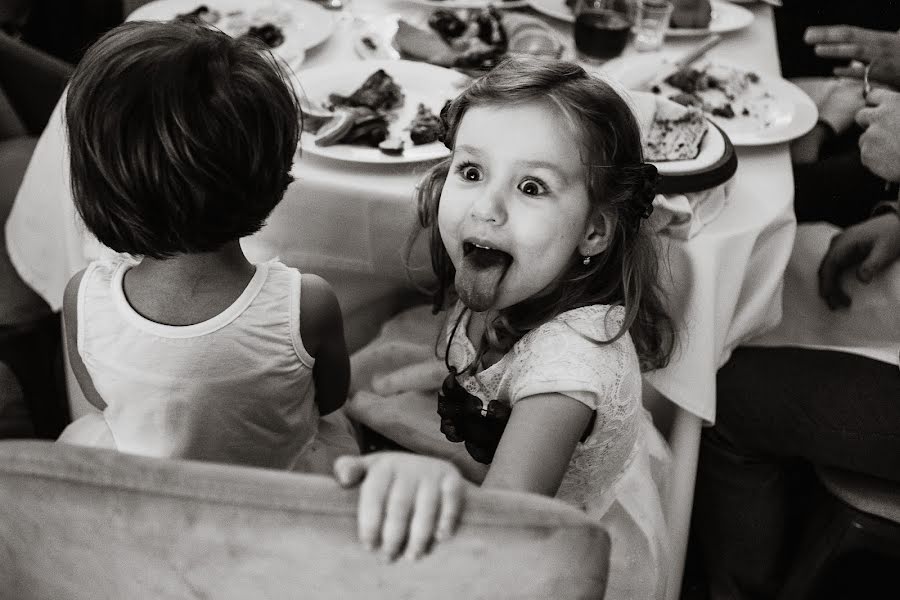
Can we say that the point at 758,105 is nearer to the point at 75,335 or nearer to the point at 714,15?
the point at 714,15

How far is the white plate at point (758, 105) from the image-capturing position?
137cm

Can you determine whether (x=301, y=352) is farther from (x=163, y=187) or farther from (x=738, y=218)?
(x=738, y=218)

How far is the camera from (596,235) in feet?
3.22

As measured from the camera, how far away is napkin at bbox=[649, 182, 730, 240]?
3.72ft

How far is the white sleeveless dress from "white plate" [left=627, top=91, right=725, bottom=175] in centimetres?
59

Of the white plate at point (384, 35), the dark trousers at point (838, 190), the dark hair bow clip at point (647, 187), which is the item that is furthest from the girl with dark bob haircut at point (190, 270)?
the dark trousers at point (838, 190)

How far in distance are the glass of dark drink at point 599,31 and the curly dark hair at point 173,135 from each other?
817mm

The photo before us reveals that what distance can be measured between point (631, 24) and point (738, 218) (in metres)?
0.57

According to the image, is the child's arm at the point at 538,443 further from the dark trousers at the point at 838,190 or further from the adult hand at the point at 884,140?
the dark trousers at the point at 838,190

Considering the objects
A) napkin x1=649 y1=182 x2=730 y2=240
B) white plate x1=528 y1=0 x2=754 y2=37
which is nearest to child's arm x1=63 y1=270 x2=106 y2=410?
napkin x1=649 y1=182 x2=730 y2=240

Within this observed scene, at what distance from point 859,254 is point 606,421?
2.74 ft

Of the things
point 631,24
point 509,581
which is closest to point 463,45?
point 631,24

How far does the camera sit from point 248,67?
876mm

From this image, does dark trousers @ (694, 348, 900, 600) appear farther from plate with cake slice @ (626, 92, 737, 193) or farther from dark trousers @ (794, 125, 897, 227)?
dark trousers @ (794, 125, 897, 227)
